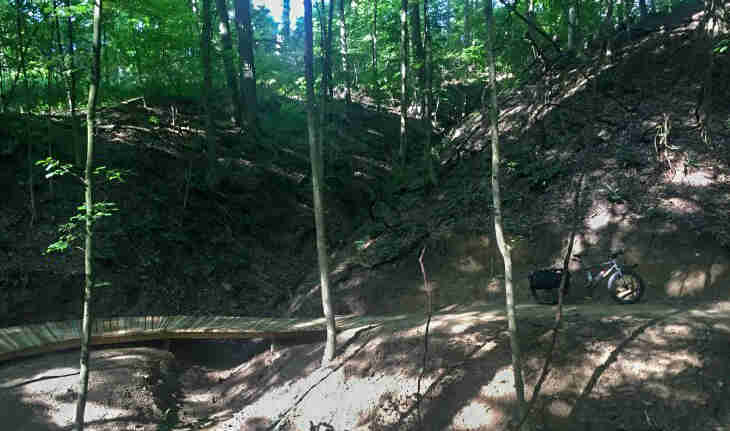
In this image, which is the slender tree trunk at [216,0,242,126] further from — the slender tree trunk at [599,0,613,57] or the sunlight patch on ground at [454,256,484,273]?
the slender tree trunk at [599,0,613,57]

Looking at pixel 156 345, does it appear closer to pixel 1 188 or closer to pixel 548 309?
pixel 1 188

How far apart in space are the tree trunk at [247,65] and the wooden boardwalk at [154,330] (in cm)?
1111

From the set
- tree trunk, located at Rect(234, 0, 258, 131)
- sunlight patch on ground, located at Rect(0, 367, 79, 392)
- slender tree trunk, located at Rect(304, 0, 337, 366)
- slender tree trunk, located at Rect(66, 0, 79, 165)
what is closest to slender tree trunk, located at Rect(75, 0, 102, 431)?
slender tree trunk, located at Rect(66, 0, 79, 165)

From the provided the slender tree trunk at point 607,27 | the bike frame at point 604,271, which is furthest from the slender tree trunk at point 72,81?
the bike frame at point 604,271

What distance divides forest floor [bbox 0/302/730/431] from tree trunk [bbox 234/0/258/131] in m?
11.9

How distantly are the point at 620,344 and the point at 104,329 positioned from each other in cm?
880

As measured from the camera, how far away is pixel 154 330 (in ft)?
28.5

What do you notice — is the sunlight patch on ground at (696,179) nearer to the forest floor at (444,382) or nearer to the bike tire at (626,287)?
the bike tire at (626,287)

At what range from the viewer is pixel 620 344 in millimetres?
5793

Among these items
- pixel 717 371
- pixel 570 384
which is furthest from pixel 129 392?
pixel 717 371

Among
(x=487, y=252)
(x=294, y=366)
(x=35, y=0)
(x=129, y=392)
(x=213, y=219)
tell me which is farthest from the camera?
(x=213, y=219)

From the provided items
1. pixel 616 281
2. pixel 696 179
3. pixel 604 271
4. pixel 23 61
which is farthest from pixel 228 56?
pixel 696 179

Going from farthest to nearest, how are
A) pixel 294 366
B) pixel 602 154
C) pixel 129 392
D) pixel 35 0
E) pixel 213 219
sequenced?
pixel 213 219
pixel 602 154
pixel 35 0
pixel 294 366
pixel 129 392

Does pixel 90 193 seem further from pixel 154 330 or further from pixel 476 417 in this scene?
pixel 476 417
